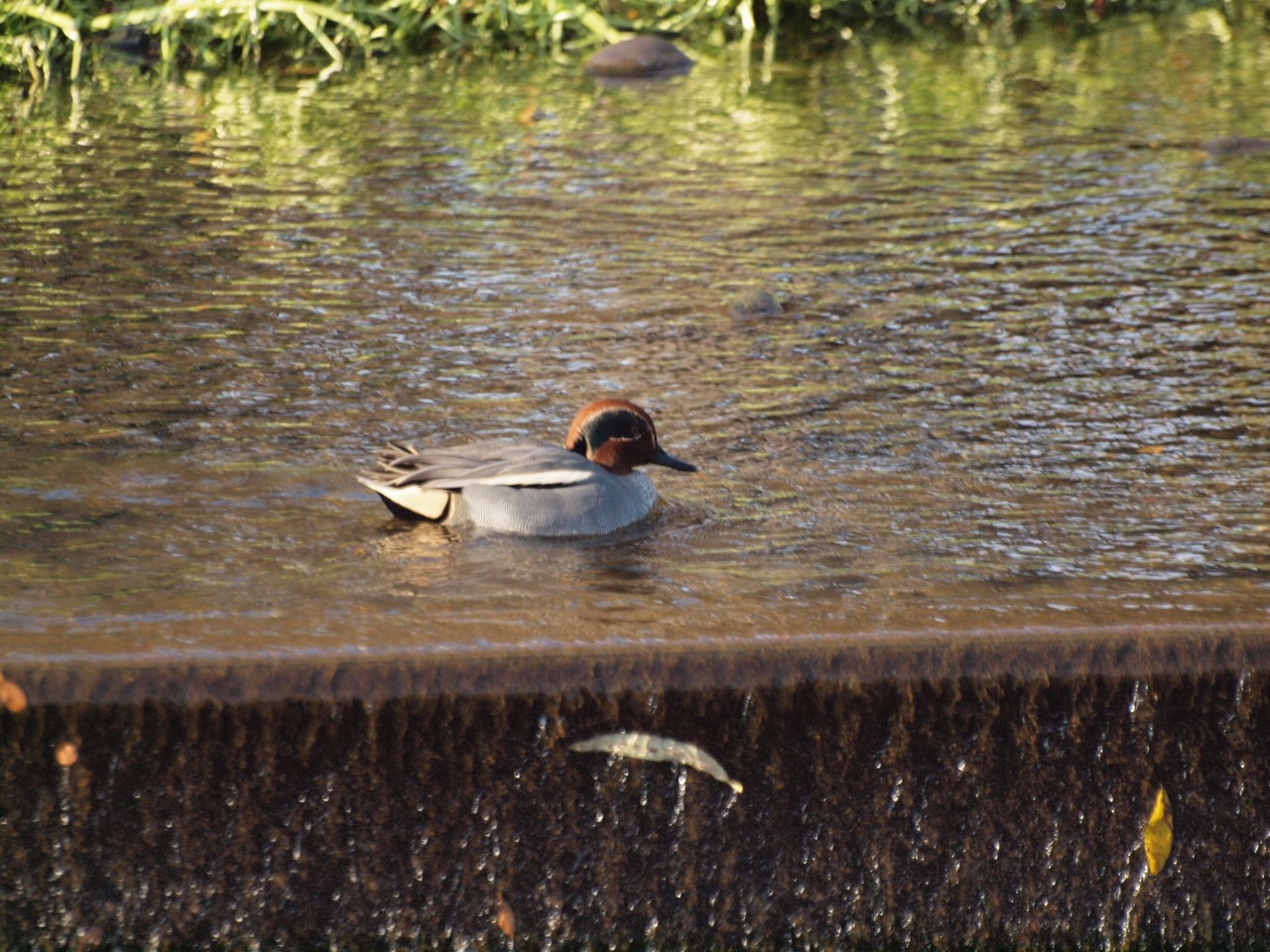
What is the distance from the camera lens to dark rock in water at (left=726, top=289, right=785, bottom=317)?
25.3 ft

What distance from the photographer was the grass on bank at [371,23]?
47.8 feet

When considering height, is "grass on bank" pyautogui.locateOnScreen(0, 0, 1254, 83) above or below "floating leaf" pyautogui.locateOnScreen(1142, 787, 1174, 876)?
above

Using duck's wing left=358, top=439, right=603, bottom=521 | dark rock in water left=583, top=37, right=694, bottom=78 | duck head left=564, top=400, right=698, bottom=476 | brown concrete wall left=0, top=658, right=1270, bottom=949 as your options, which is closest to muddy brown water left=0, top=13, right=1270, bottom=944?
brown concrete wall left=0, top=658, right=1270, bottom=949

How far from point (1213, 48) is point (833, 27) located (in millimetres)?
3679

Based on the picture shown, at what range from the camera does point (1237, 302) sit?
7691 millimetres

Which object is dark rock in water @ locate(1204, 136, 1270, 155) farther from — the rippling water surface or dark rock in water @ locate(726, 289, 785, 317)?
dark rock in water @ locate(726, 289, 785, 317)

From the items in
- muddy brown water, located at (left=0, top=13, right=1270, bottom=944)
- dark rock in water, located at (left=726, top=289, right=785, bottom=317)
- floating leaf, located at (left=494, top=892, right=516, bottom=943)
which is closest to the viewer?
muddy brown water, located at (left=0, top=13, right=1270, bottom=944)

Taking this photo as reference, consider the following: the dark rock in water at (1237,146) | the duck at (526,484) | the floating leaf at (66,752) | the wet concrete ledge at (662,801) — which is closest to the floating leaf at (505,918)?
the wet concrete ledge at (662,801)

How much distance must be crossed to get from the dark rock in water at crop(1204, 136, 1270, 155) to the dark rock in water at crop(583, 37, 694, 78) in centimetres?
524

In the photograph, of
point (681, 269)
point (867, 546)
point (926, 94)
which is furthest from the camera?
point (926, 94)

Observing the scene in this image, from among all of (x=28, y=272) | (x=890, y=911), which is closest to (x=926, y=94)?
(x=28, y=272)

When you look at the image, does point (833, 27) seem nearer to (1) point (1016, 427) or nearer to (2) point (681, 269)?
(2) point (681, 269)

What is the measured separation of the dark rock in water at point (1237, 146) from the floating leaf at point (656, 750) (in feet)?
25.8

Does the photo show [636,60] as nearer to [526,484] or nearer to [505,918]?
[526,484]
